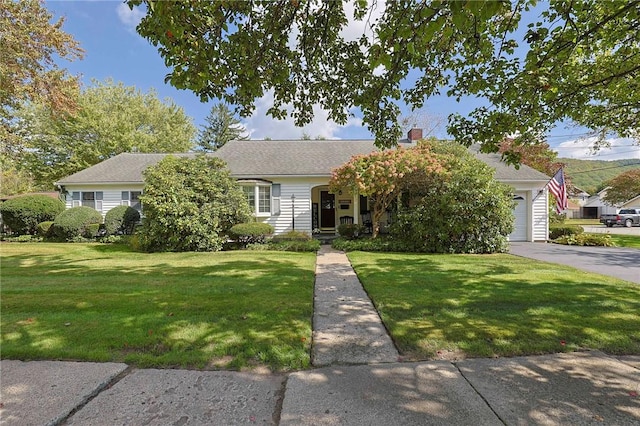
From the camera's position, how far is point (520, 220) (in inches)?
583

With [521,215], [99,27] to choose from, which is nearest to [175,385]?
[99,27]

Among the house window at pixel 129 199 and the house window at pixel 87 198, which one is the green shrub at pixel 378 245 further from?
the house window at pixel 87 198

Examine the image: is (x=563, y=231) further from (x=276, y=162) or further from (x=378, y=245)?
(x=276, y=162)

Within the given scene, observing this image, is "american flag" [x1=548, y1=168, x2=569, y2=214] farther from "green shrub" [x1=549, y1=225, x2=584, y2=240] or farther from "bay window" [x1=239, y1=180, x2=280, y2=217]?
"bay window" [x1=239, y1=180, x2=280, y2=217]

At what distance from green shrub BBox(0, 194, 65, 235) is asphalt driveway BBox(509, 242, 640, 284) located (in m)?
21.4

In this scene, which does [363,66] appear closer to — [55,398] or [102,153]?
[55,398]

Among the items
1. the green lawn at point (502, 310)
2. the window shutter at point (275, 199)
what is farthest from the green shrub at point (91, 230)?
the green lawn at point (502, 310)

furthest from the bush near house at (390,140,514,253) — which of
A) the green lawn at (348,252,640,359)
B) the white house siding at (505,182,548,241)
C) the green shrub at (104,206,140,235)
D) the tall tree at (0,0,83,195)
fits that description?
the tall tree at (0,0,83,195)

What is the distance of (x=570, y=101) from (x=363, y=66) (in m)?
3.75

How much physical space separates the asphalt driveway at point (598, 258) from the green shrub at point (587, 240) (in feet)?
2.27

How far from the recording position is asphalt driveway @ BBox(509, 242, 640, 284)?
753 cm

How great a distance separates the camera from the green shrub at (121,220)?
45.6 feet

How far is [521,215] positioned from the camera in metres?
14.8

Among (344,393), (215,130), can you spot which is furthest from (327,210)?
(215,130)
